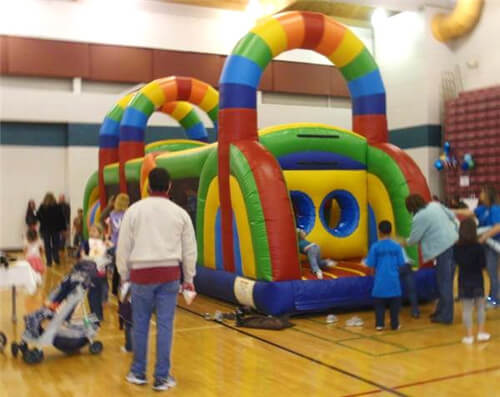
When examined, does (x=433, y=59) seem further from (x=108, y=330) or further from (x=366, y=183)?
(x=108, y=330)

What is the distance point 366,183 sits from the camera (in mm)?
6902

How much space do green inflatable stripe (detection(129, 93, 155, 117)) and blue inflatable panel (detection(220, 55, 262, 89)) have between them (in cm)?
372

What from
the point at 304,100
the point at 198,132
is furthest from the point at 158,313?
the point at 304,100

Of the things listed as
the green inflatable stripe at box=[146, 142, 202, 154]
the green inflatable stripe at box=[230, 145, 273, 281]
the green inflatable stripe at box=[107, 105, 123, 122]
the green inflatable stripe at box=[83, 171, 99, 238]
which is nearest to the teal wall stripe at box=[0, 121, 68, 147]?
the green inflatable stripe at box=[83, 171, 99, 238]

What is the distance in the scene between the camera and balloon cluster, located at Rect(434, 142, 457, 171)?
42.1 ft

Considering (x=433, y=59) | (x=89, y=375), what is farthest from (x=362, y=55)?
(x=433, y=59)

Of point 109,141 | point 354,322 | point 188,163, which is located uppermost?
point 109,141

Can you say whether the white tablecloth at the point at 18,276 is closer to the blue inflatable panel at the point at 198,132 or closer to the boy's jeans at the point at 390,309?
the boy's jeans at the point at 390,309

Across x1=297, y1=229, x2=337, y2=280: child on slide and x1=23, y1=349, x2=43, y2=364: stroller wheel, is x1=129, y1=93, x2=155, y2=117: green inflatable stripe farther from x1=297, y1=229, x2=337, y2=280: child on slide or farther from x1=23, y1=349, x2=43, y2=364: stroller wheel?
x1=23, y1=349, x2=43, y2=364: stroller wheel

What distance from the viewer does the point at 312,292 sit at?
575 cm

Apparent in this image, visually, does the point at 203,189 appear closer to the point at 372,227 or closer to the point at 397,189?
the point at 372,227

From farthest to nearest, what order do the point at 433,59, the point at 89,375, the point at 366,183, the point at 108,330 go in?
the point at 433,59 < the point at 366,183 < the point at 108,330 < the point at 89,375

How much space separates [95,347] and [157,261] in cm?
137

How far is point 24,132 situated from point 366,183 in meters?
9.24
